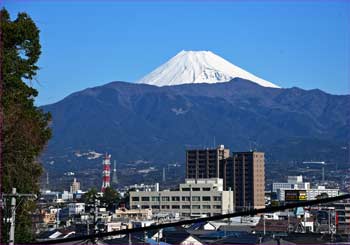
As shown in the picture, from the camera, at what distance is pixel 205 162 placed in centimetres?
9338

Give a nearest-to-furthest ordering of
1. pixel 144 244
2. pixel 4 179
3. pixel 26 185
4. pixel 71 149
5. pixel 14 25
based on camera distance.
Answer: pixel 144 244 < pixel 4 179 < pixel 26 185 < pixel 14 25 < pixel 71 149

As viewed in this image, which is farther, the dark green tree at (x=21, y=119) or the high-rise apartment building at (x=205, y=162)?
the high-rise apartment building at (x=205, y=162)

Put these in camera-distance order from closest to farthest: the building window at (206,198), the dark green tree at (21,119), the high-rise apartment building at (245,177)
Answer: the dark green tree at (21,119)
the building window at (206,198)
the high-rise apartment building at (245,177)

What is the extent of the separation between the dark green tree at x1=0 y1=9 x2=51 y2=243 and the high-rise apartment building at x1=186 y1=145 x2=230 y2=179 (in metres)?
77.6

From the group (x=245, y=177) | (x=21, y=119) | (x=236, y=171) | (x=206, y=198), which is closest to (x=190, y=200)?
(x=206, y=198)

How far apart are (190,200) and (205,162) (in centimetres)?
2665

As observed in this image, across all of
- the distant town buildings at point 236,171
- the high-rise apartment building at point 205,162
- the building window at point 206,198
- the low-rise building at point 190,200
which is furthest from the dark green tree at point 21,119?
the high-rise apartment building at point 205,162

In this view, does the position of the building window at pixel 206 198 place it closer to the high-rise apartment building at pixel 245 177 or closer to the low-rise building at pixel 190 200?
the low-rise building at pixel 190 200

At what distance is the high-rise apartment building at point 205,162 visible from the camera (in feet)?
300

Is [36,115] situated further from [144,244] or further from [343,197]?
[343,197]

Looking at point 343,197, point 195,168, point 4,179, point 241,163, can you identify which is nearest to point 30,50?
point 4,179

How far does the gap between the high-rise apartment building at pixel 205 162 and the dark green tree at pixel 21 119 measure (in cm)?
7763

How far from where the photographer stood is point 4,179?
433 inches

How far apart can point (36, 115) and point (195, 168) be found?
83.7 metres
